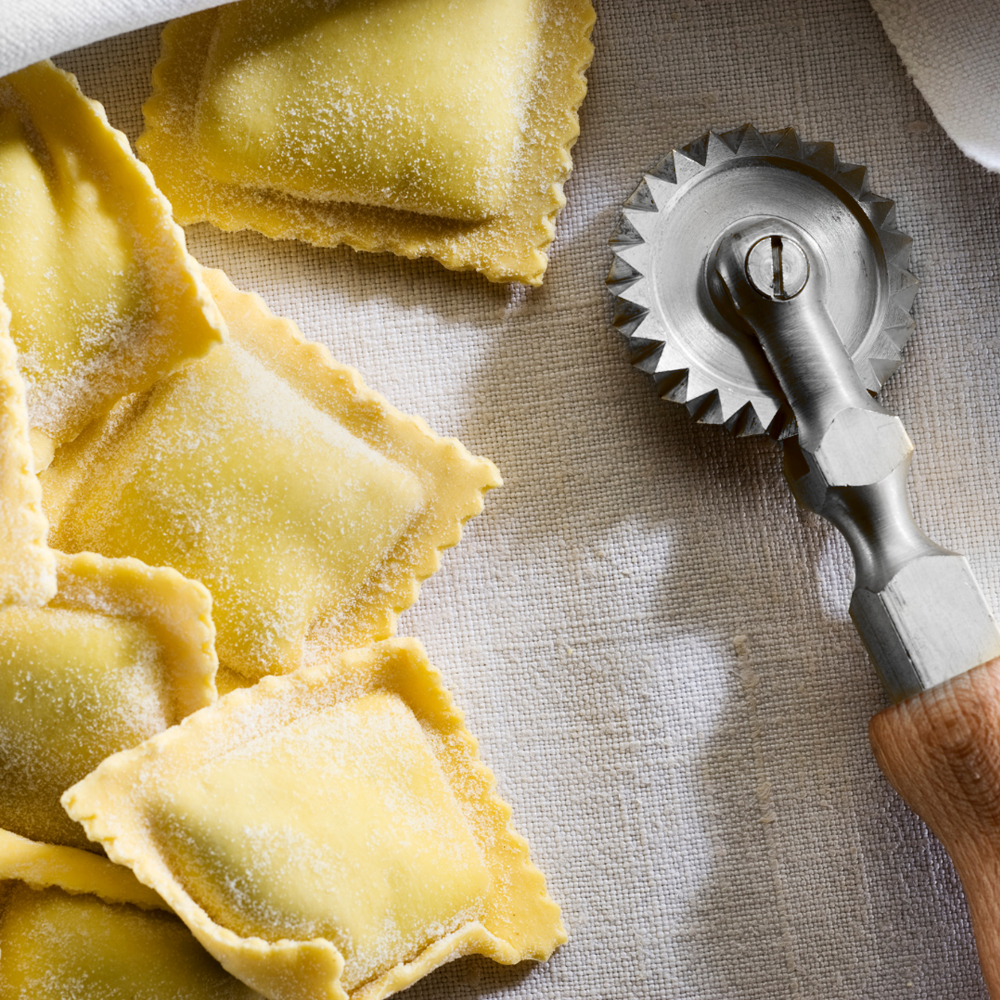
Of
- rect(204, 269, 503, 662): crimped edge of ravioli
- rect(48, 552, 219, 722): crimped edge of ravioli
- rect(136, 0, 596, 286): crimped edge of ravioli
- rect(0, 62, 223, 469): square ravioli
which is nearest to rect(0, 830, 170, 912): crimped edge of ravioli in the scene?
rect(48, 552, 219, 722): crimped edge of ravioli

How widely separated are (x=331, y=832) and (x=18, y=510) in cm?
43

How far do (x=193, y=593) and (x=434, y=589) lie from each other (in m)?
0.29

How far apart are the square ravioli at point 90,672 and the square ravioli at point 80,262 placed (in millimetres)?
166

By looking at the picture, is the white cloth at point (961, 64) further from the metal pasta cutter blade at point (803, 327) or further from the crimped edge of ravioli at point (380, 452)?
the crimped edge of ravioli at point (380, 452)

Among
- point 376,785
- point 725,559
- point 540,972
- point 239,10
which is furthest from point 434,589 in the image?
point 239,10

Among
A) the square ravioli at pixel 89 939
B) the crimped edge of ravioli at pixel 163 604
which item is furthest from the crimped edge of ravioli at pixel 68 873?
the crimped edge of ravioli at pixel 163 604

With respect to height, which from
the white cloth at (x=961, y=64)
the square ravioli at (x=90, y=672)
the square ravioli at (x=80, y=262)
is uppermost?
the white cloth at (x=961, y=64)

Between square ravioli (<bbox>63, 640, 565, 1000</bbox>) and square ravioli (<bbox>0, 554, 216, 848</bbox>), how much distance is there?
0.05m

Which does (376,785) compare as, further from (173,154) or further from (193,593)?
(173,154)

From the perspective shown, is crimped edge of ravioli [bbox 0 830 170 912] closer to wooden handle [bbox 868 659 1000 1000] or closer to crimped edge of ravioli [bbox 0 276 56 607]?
crimped edge of ravioli [bbox 0 276 56 607]

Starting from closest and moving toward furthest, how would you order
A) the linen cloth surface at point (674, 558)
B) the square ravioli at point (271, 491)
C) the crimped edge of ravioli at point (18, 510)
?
the crimped edge of ravioli at point (18, 510) < the square ravioli at point (271, 491) < the linen cloth surface at point (674, 558)

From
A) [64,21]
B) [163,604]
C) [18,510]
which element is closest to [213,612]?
[163,604]

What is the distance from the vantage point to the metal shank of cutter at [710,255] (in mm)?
1136

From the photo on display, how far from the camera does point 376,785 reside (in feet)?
3.51
